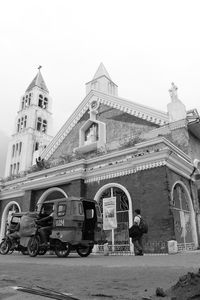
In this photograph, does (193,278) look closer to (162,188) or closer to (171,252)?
(171,252)

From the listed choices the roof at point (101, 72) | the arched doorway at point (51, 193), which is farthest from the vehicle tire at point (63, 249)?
the roof at point (101, 72)

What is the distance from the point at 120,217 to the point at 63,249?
4.41 metres

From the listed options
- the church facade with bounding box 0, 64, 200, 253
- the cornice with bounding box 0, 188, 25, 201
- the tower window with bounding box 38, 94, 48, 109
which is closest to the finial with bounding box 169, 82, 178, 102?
the church facade with bounding box 0, 64, 200, 253

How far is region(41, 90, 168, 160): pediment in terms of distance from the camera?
1938 cm

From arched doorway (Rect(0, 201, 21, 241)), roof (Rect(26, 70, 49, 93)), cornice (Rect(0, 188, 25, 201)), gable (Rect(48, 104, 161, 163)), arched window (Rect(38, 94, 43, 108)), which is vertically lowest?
arched doorway (Rect(0, 201, 21, 241))

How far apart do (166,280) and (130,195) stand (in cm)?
1006

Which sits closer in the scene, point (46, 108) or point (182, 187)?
point (182, 187)

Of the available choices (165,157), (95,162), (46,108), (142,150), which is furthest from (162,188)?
(46,108)

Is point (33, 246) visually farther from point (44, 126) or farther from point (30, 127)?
point (44, 126)

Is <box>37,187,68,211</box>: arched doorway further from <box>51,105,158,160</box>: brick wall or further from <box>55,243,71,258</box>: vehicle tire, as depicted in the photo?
<box>55,243,71,258</box>: vehicle tire

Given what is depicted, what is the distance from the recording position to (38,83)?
6138 centimetres

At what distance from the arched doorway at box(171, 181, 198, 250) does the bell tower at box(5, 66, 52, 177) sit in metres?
41.9

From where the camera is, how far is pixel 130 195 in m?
14.3

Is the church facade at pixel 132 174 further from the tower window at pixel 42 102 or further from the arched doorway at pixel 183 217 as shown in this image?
the tower window at pixel 42 102
